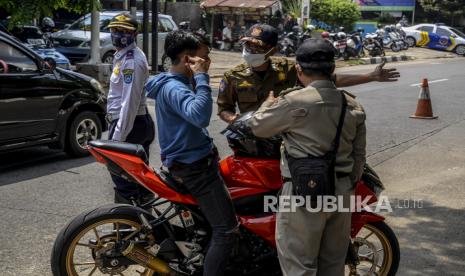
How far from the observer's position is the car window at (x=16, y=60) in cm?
694

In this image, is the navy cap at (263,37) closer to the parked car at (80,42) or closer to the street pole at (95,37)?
the street pole at (95,37)

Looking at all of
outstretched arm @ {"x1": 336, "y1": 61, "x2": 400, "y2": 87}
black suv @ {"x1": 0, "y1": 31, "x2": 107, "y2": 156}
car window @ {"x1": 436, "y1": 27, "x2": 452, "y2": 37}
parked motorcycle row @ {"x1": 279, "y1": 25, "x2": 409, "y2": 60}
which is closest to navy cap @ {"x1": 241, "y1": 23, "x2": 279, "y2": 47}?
outstretched arm @ {"x1": 336, "y1": 61, "x2": 400, "y2": 87}

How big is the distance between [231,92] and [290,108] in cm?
132

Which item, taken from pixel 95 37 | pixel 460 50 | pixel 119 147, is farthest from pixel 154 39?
pixel 460 50

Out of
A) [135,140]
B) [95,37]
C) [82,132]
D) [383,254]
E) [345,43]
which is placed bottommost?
[345,43]

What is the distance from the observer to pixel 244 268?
3588 millimetres

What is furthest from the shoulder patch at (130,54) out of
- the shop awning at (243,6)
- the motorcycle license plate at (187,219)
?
the shop awning at (243,6)

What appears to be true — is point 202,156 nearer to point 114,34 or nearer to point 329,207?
point 329,207

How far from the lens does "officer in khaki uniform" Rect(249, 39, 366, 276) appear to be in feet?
9.57

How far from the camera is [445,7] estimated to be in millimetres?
42562

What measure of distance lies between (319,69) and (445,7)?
42984 mm

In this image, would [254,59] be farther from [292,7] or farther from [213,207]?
[292,7]

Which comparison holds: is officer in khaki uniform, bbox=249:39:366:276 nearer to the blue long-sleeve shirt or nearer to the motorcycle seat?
the blue long-sleeve shirt

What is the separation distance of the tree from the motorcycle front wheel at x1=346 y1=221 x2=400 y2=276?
41.5 meters
